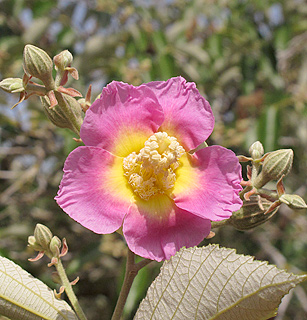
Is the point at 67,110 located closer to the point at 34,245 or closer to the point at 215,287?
the point at 34,245

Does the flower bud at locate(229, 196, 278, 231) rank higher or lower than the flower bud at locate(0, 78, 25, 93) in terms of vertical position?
lower

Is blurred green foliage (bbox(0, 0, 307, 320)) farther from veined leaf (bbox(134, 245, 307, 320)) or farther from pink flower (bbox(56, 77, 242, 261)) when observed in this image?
veined leaf (bbox(134, 245, 307, 320))

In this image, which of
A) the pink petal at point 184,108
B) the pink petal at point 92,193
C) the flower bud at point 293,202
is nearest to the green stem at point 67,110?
the pink petal at point 92,193

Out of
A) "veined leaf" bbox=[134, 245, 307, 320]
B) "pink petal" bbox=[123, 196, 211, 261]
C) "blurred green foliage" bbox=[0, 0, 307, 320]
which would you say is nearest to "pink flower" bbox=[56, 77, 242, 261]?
"pink petal" bbox=[123, 196, 211, 261]

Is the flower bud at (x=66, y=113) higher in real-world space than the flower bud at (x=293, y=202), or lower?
higher

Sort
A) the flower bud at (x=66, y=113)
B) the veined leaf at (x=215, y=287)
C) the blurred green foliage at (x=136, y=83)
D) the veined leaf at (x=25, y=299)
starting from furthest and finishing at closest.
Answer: the blurred green foliage at (x=136, y=83) → the flower bud at (x=66, y=113) → the veined leaf at (x=25, y=299) → the veined leaf at (x=215, y=287)

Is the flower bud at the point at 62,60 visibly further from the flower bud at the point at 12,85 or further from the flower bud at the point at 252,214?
the flower bud at the point at 252,214
